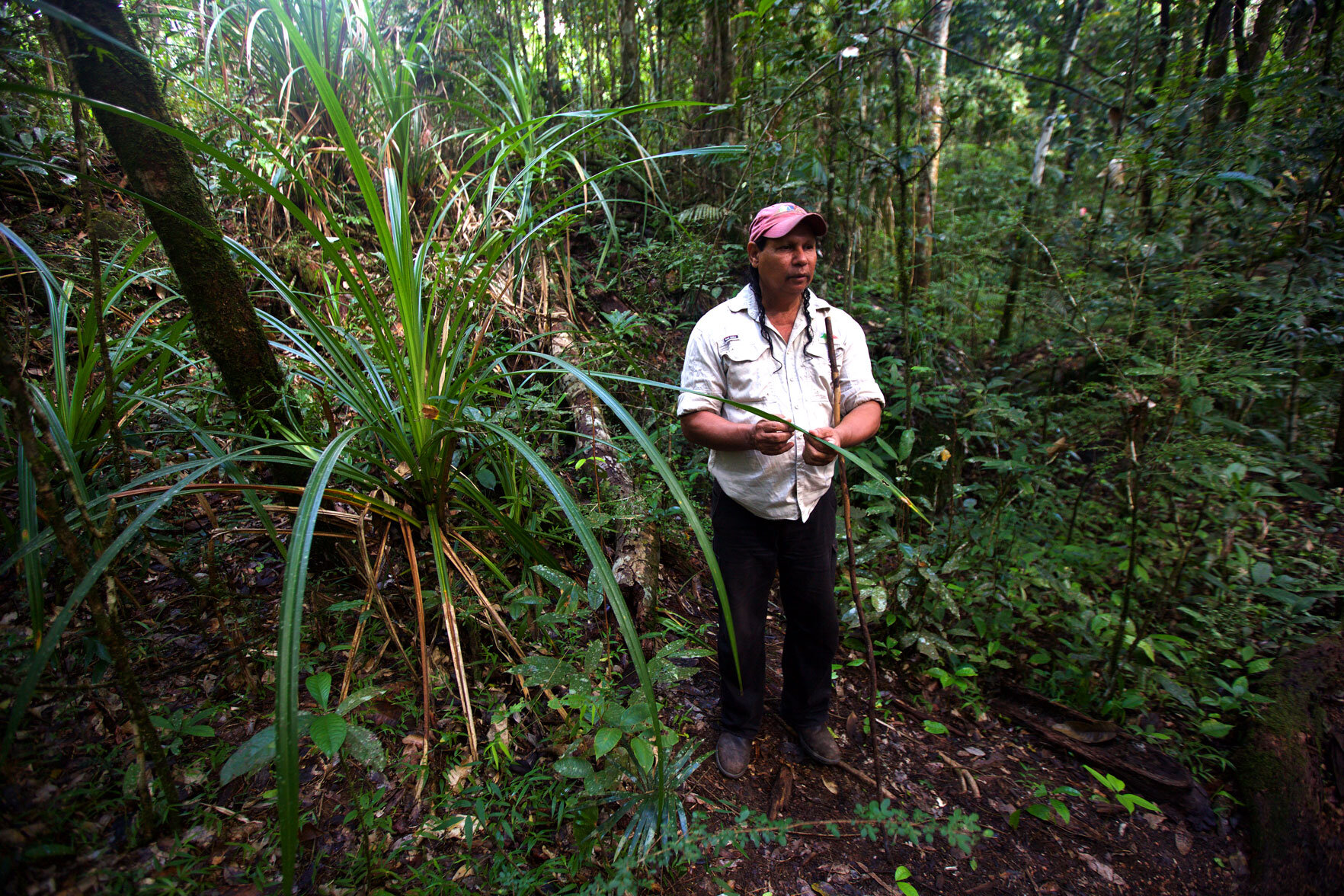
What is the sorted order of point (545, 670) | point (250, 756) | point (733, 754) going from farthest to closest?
point (733, 754), point (545, 670), point (250, 756)

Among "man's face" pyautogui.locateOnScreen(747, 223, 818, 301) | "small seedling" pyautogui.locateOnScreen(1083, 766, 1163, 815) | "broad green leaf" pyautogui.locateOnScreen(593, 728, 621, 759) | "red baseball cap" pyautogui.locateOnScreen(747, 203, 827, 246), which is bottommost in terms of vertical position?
"small seedling" pyautogui.locateOnScreen(1083, 766, 1163, 815)

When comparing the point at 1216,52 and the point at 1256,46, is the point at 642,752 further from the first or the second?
the point at 1256,46

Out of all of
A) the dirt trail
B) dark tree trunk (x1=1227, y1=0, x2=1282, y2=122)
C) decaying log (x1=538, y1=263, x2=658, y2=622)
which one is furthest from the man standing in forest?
dark tree trunk (x1=1227, y1=0, x2=1282, y2=122)

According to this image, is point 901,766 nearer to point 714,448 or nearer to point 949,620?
point 949,620

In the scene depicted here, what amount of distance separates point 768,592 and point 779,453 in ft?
1.75

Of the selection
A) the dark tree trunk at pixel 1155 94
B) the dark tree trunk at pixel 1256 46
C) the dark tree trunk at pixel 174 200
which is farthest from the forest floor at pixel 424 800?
the dark tree trunk at pixel 1256 46

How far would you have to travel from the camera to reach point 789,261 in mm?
1704

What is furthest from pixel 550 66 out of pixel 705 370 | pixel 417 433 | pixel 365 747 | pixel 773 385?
pixel 365 747

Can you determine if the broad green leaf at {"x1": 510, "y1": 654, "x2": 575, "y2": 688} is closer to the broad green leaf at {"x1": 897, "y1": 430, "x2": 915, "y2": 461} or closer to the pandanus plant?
the pandanus plant

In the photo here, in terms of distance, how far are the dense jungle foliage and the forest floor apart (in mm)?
13

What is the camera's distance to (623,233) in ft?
14.9

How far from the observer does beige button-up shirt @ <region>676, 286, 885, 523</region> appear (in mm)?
1723

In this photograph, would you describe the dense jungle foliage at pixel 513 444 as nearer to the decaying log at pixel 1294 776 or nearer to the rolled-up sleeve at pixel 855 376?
the decaying log at pixel 1294 776

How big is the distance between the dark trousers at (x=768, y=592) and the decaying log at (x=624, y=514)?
14.9 inches
